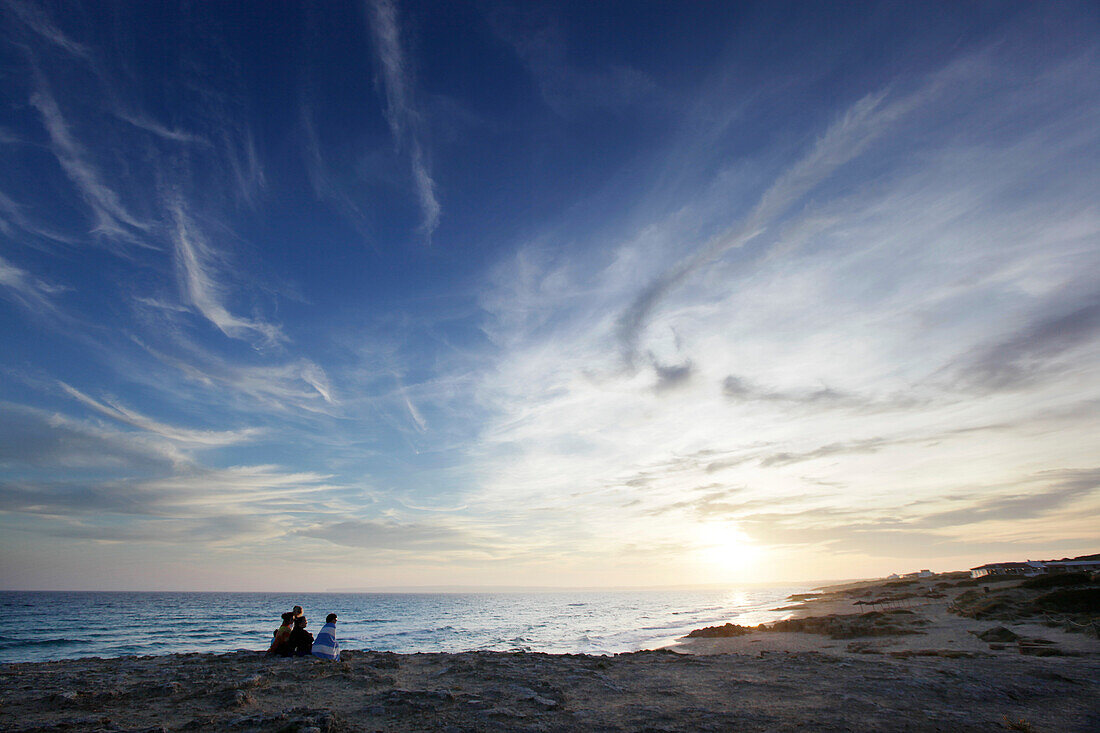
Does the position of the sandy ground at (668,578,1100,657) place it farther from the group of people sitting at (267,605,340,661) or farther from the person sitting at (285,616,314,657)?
the person sitting at (285,616,314,657)

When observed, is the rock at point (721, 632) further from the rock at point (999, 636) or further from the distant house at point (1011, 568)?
the distant house at point (1011, 568)

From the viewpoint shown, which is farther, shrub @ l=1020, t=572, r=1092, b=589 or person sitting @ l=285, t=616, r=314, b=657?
shrub @ l=1020, t=572, r=1092, b=589

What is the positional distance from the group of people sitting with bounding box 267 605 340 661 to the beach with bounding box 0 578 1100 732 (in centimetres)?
60

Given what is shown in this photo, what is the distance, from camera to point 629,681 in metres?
14.4

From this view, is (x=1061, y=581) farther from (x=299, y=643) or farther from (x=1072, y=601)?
(x=299, y=643)

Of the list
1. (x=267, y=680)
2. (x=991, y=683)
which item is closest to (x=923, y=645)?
(x=991, y=683)

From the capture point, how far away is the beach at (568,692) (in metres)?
9.60

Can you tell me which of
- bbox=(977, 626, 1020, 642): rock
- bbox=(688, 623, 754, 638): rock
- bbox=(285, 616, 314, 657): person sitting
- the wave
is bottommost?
the wave

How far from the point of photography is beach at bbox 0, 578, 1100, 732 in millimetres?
9602

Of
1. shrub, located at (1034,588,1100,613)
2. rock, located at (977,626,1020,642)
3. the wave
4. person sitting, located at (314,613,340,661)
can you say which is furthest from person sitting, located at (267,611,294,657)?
the wave

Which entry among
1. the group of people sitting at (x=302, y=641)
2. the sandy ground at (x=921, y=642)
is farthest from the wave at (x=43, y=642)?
the sandy ground at (x=921, y=642)

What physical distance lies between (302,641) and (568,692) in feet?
36.5

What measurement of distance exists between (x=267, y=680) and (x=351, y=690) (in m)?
2.78

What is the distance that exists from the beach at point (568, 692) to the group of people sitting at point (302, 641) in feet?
1.97
